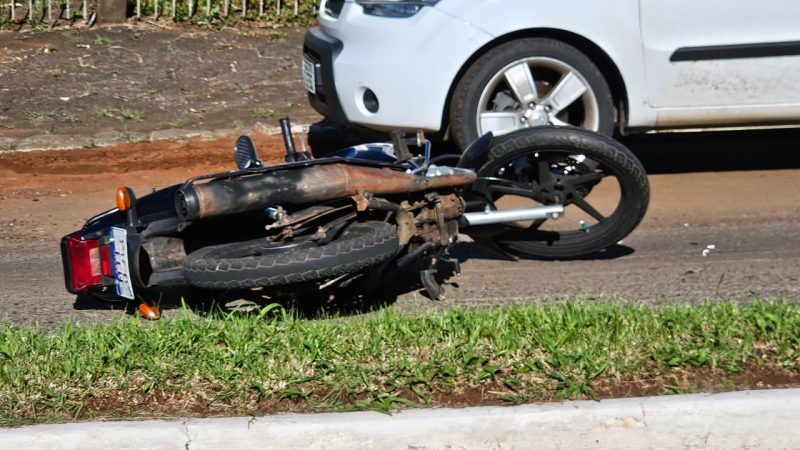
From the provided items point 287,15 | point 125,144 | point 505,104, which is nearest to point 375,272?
point 505,104

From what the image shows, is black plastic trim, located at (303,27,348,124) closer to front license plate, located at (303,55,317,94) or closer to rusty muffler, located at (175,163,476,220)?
front license plate, located at (303,55,317,94)

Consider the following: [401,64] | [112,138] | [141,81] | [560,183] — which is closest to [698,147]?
[401,64]

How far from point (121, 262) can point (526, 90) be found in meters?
3.06

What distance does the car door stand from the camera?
6.86 meters

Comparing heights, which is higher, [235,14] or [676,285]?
[235,14]

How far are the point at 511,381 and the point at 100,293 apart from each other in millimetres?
1864

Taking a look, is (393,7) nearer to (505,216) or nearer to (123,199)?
(505,216)

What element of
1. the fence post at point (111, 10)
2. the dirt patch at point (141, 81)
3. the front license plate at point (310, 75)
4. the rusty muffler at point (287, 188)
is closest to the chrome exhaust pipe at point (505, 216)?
the rusty muffler at point (287, 188)

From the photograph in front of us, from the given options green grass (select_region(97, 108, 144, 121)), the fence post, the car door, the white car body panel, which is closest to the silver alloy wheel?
the white car body panel

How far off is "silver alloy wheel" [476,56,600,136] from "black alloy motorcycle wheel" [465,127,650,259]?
1.21 meters

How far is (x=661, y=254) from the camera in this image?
20.2ft

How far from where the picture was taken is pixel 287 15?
38.2ft

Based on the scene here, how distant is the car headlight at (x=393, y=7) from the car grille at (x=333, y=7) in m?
0.38

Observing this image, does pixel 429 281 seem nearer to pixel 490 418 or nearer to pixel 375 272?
pixel 375 272
